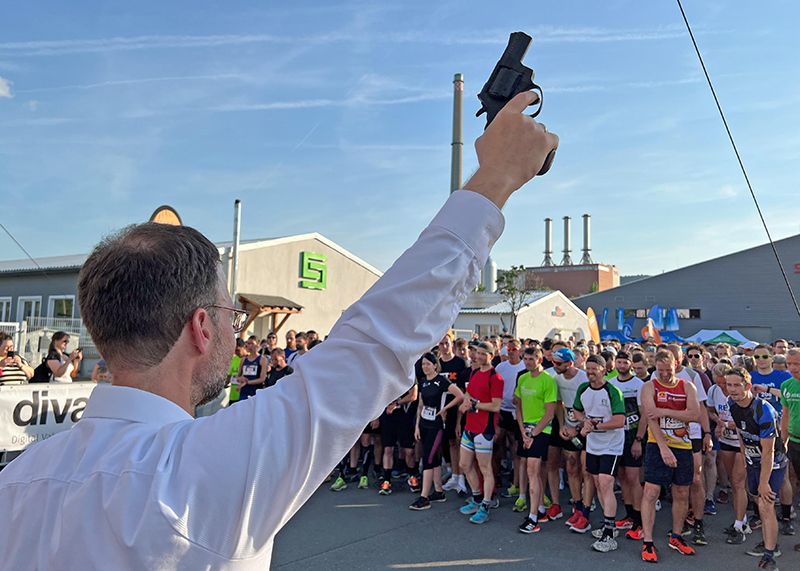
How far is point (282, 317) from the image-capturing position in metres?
24.5

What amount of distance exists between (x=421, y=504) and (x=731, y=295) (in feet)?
125

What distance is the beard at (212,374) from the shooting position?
1.14 meters

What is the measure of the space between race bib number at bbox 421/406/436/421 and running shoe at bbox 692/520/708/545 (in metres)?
3.67

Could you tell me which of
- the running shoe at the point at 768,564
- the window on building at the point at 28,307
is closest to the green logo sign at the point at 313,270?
the window on building at the point at 28,307

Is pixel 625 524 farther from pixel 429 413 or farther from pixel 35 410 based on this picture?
pixel 35 410

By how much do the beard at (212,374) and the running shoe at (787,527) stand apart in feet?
27.1

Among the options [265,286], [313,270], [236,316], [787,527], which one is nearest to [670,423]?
[787,527]

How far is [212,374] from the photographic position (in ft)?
3.82

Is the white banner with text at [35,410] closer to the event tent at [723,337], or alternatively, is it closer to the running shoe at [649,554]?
the running shoe at [649,554]

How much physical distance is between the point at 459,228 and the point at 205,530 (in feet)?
1.91

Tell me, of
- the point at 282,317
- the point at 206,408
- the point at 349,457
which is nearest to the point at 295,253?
the point at 282,317

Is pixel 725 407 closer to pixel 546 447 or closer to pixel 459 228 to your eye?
pixel 546 447

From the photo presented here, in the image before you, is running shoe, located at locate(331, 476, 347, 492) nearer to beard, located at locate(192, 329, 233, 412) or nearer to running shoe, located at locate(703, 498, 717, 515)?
running shoe, located at locate(703, 498, 717, 515)

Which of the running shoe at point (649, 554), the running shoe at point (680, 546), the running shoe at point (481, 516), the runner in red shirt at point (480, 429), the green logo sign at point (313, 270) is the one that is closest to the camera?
the running shoe at point (649, 554)
